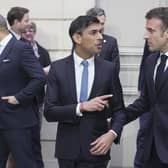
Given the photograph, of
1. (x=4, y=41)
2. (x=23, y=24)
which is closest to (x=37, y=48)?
(x=23, y=24)

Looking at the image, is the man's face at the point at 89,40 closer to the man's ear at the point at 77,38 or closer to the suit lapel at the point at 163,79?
the man's ear at the point at 77,38

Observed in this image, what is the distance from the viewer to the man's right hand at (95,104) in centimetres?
426

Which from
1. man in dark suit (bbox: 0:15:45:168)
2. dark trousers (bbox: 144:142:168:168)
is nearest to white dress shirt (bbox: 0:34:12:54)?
man in dark suit (bbox: 0:15:45:168)

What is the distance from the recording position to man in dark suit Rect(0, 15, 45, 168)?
A: 565cm

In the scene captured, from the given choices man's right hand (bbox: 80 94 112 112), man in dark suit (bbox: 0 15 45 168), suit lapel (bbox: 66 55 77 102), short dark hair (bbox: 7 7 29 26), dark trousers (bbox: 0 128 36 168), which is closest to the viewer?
man's right hand (bbox: 80 94 112 112)

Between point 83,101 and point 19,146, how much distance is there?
1549 mm

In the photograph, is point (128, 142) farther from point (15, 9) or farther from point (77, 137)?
point (77, 137)

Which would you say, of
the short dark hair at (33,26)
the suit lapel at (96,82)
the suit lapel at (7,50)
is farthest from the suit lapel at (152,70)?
the short dark hair at (33,26)

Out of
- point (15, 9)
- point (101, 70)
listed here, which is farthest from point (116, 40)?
point (101, 70)

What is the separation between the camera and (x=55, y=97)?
451 centimetres

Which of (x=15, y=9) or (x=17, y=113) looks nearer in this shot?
(x=17, y=113)

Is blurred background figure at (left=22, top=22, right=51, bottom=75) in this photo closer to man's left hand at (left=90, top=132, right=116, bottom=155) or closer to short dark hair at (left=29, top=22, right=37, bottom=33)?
short dark hair at (left=29, top=22, right=37, bottom=33)

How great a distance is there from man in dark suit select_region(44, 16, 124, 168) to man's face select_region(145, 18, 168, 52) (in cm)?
39

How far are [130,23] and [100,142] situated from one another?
3716 millimetres
